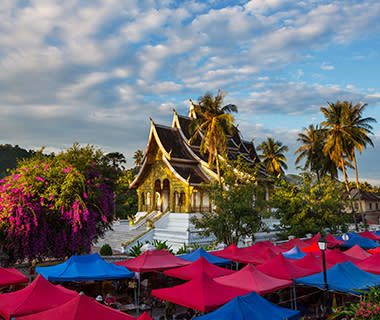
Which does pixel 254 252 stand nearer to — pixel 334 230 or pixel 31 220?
pixel 31 220

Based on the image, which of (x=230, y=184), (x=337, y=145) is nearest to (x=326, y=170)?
(x=337, y=145)

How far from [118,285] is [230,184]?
819 cm

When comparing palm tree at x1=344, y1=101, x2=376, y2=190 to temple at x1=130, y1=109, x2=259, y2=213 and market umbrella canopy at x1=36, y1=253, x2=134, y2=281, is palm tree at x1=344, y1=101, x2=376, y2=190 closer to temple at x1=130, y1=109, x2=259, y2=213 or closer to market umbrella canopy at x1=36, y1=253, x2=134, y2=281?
temple at x1=130, y1=109, x2=259, y2=213

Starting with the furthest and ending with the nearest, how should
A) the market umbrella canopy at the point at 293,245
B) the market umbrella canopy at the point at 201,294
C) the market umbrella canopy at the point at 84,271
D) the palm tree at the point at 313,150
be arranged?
the palm tree at the point at 313,150 → the market umbrella canopy at the point at 293,245 → the market umbrella canopy at the point at 84,271 → the market umbrella canopy at the point at 201,294

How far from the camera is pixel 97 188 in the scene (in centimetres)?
1365

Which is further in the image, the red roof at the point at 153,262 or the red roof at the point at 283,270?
the red roof at the point at 153,262

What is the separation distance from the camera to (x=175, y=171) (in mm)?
27297

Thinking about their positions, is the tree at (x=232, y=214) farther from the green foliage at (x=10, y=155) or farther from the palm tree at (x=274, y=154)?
the green foliage at (x=10, y=155)

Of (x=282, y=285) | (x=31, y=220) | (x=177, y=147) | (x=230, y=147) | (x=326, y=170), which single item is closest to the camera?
(x=282, y=285)

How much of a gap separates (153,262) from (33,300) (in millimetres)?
5290

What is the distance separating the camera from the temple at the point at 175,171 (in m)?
27.8

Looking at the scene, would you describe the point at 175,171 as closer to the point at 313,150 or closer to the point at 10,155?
the point at 313,150

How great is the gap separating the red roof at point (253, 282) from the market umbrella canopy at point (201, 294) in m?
0.46

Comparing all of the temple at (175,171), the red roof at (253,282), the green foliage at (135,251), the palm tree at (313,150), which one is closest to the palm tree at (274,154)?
the palm tree at (313,150)
